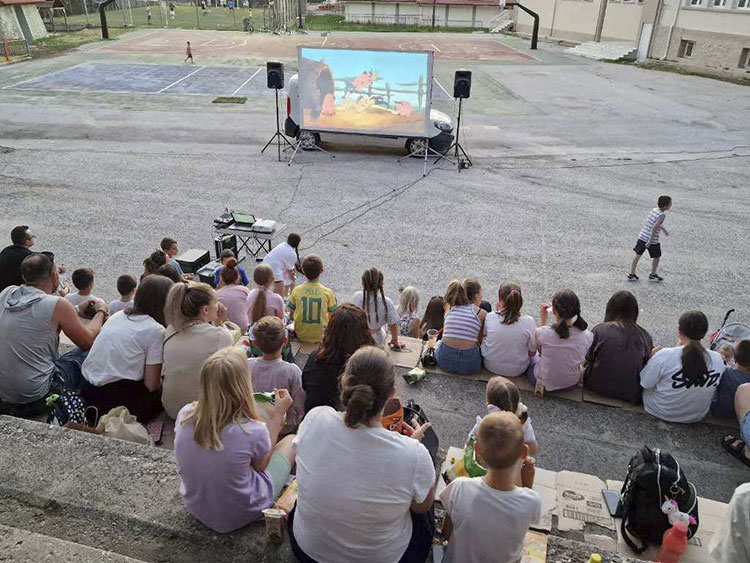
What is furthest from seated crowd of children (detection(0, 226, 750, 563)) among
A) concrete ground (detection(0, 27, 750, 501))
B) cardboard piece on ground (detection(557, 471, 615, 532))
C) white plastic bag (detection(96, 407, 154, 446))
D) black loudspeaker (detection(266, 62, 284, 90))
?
black loudspeaker (detection(266, 62, 284, 90))

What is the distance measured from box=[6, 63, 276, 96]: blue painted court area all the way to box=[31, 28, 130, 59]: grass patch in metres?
4.81

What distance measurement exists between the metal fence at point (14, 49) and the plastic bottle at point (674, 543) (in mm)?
30311

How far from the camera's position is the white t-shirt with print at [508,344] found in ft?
16.9

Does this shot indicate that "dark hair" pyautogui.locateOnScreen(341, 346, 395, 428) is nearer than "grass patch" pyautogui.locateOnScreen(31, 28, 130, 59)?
Yes

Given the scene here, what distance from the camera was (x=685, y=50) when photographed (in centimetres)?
2952

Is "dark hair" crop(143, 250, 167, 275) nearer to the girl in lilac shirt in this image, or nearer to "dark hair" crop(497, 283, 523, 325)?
the girl in lilac shirt

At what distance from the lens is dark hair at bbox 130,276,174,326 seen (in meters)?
4.23

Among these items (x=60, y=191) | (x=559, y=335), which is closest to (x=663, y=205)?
(x=559, y=335)

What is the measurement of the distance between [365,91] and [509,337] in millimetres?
10094

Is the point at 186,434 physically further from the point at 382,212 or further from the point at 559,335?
the point at 382,212

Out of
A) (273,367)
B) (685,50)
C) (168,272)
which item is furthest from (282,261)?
(685,50)

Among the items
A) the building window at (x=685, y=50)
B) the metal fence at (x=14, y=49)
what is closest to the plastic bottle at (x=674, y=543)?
the metal fence at (x=14, y=49)

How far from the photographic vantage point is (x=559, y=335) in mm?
4996

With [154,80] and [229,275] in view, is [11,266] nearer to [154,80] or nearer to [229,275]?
[229,275]
